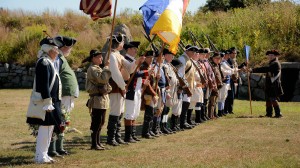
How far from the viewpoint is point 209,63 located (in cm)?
1573

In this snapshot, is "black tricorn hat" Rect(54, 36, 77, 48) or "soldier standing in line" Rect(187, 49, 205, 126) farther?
"soldier standing in line" Rect(187, 49, 205, 126)

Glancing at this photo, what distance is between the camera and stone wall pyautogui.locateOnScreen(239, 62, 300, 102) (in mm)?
23203

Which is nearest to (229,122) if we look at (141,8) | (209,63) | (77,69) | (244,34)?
(209,63)

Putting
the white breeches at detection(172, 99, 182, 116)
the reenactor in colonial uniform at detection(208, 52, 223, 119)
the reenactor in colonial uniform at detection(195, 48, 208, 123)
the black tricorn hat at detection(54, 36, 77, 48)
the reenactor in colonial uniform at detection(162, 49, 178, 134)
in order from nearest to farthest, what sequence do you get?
1. the black tricorn hat at detection(54, 36, 77, 48)
2. the reenactor in colonial uniform at detection(162, 49, 178, 134)
3. the white breeches at detection(172, 99, 182, 116)
4. the reenactor in colonial uniform at detection(195, 48, 208, 123)
5. the reenactor in colonial uniform at detection(208, 52, 223, 119)

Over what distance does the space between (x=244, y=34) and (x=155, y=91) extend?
50.9 ft

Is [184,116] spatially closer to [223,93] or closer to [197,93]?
[197,93]

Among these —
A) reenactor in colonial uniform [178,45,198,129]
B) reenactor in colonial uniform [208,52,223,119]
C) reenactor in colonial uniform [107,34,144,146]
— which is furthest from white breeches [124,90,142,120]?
reenactor in colonial uniform [208,52,223,119]

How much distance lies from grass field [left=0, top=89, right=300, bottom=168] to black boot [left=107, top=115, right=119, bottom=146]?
0.33 m

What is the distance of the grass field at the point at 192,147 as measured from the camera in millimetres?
8758

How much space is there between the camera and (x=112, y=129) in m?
10.5

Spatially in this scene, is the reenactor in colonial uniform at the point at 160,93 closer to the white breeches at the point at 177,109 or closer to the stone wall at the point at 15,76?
the white breeches at the point at 177,109

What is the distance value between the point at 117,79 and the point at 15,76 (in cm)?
1974

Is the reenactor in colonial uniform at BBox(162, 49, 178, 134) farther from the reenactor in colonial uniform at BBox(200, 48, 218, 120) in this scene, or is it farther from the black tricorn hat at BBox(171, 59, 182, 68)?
the reenactor in colonial uniform at BBox(200, 48, 218, 120)

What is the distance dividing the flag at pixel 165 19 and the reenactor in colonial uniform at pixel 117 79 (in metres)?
0.65
